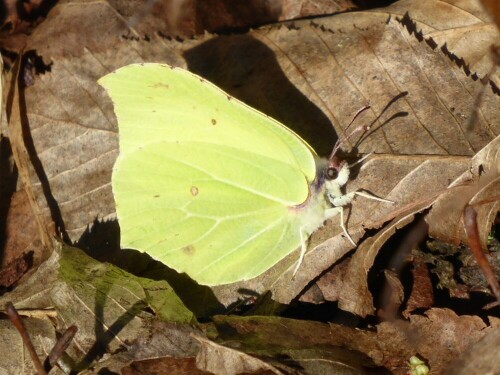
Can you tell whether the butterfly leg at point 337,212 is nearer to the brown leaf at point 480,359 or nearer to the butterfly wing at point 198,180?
the butterfly wing at point 198,180

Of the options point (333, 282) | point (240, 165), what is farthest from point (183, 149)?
point (333, 282)

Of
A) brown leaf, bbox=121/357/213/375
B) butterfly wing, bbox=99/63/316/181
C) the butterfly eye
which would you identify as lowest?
brown leaf, bbox=121/357/213/375

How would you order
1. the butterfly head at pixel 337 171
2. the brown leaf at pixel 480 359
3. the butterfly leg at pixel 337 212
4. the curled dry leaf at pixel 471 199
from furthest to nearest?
the butterfly leg at pixel 337 212 < the butterfly head at pixel 337 171 < the curled dry leaf at pixel 471 199 < the brown leaf at pixel 480 359

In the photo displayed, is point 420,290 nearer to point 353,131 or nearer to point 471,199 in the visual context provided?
point 471,199

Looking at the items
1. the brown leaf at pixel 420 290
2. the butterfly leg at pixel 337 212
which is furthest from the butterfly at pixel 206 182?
the brown leaf at pixel 420 290

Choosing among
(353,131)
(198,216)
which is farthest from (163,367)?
(353,131)

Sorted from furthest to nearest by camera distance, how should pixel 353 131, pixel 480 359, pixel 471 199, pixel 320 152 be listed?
pixel 320 152 < pixel 353 131 < pixel 471 199 < pixel 480 359

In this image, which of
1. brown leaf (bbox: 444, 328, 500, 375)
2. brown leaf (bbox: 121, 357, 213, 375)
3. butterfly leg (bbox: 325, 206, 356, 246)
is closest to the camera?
brown leaf (bbox: 444, 328, 500, 375)

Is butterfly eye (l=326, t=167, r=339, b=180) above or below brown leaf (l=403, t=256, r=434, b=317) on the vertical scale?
above

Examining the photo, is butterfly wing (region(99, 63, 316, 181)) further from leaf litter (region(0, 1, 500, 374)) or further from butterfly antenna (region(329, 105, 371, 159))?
leaf litter (region(0, 1, 500, 374))

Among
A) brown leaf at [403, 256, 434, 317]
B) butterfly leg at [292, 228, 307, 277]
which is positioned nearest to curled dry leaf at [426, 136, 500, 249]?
brown leaf at [403, 256, 434, 317]
